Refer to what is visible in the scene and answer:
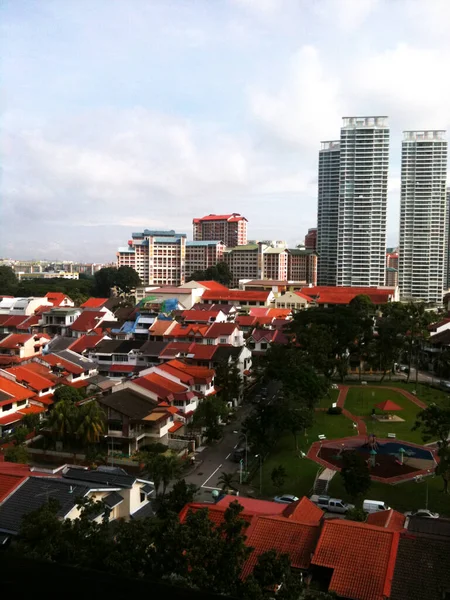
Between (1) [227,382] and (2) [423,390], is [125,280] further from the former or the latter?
(2) [423,390]

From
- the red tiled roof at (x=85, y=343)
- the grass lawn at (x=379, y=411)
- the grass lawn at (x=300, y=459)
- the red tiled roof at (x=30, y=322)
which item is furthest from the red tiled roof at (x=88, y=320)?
the grass lawn at (x=300, y=459)

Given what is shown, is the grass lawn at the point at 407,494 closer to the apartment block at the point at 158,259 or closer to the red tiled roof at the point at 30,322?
the red tiled roof at the point at 30,322

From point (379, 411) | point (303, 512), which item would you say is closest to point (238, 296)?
point (379, 411)

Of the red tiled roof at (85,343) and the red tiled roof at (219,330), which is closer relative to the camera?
the red tiled roof at (85,343)

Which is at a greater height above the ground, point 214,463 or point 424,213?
point 424,213

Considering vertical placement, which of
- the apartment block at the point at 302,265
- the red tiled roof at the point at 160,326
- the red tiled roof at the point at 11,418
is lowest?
the red tiled roof at the point at 11,418

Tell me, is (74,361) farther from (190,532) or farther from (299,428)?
Answer: (190,532)

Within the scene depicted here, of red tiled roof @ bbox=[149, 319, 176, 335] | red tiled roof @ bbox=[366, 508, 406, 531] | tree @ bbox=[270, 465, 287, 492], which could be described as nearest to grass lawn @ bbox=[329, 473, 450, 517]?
tree @ bbox=[270, 465, 287, 492]
